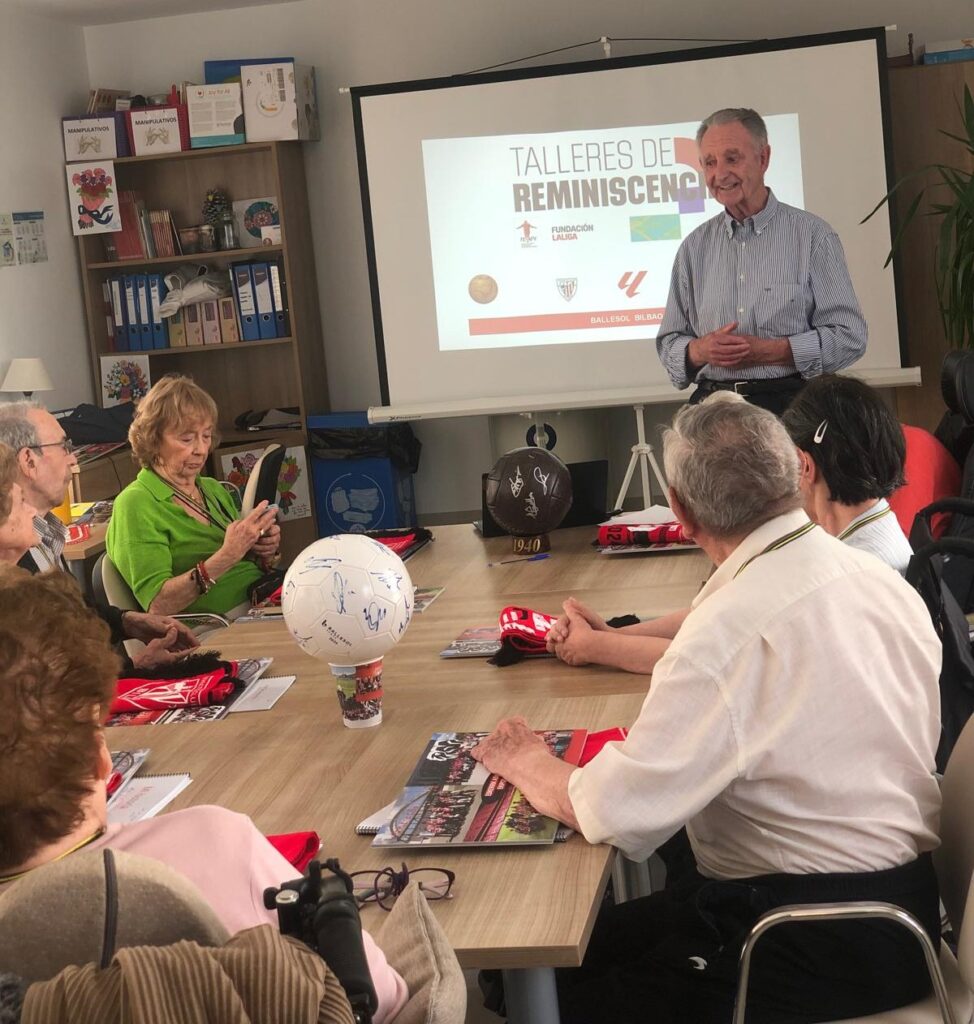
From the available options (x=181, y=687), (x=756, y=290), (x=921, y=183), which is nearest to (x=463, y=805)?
(x=181, y=687)

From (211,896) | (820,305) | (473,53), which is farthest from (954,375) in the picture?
(473,53)

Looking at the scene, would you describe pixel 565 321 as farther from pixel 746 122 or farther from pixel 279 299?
pixel 746 122

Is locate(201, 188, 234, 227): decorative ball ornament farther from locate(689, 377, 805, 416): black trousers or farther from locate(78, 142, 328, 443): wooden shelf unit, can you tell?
locate(689, 377, 805, 416): black trousers

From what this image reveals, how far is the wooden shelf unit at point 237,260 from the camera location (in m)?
6.45

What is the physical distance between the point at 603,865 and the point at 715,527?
485mm

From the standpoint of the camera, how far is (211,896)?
112 centimetres

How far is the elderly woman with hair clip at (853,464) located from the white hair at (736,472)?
24.9 inches

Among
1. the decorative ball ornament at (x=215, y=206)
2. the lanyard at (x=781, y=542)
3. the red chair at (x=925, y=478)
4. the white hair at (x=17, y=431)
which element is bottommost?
the red chair at (x=925, y=478)

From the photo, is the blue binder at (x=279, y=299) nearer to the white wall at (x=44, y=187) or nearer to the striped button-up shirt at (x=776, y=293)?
the white wall at (x=44, y=187)

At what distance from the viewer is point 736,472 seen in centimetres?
171

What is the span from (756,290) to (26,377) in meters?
3.40

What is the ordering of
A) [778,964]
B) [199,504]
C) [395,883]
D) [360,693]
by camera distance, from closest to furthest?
[395,883] → [778,964] → [360,693] → [199,504]

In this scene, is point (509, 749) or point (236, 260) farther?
point (236, 260)

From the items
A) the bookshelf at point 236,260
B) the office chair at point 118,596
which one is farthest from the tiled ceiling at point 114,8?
the office chair at point 118,596
